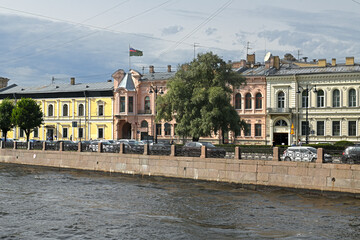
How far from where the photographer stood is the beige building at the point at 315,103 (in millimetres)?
48656

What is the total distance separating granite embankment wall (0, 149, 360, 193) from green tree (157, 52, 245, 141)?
901 cm

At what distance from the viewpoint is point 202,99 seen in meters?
40.4

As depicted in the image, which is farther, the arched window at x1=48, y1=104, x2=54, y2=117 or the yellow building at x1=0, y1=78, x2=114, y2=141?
the arched window at x1=48, y1=104, x2=54, y2=117

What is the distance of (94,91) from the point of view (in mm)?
62031

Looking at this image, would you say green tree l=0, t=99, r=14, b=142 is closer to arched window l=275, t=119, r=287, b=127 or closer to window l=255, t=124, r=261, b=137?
window l=255, t=124, r=261, b=137

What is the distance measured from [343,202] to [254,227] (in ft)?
20.4

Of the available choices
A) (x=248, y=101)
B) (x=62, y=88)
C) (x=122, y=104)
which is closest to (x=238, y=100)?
(x=248, y=101)

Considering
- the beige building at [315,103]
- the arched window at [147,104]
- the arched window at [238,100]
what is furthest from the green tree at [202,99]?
the arched window at [147,104]

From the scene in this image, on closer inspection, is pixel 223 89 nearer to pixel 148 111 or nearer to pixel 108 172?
pixel 108 172

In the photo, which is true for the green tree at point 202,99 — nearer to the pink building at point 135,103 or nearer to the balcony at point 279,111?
the balcony at point 279,111

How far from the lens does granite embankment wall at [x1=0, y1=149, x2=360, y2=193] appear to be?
22.7 m

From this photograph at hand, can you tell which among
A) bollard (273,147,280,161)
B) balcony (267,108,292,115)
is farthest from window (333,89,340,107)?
bollard (273,147,280,161)

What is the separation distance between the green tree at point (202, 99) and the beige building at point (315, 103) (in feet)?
30.5

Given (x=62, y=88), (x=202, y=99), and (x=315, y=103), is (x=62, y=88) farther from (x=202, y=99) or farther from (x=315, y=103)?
(x=315, y=103)
